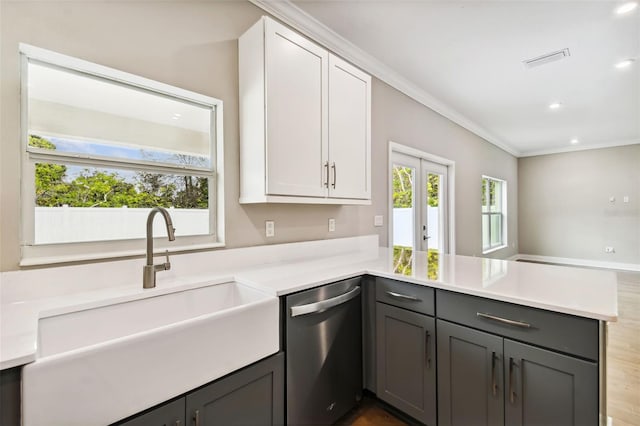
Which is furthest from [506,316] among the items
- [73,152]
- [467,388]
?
[73,152]

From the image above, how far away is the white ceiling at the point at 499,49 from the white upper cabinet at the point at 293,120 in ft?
1.88

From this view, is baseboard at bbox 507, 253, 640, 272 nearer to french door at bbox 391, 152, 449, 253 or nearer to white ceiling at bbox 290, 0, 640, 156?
white ceiling at bbox 290, 0, 640, 156

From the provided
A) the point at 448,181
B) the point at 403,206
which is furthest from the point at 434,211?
the point at 403,206

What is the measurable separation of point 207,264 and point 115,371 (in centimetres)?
88

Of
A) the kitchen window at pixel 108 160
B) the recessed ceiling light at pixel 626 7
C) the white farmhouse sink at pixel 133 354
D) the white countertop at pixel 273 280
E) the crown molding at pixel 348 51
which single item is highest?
the recessed ceiling light at pixel 626 7

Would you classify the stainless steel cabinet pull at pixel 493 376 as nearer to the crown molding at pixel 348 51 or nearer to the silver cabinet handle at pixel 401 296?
the silver cabinet handle at pixel 401 296

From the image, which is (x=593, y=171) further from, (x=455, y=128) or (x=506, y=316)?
(x=506, y=316)

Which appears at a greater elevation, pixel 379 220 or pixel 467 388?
pixel 379 220

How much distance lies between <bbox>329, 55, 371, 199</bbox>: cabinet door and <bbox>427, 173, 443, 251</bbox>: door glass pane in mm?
1917

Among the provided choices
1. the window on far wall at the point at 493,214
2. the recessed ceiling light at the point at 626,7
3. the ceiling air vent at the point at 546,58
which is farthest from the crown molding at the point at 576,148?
the recessed ceiling light at the point at 626,7

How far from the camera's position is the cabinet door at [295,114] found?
1748 millimetres

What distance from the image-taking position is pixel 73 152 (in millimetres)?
1384

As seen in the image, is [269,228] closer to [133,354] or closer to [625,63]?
[133,354]

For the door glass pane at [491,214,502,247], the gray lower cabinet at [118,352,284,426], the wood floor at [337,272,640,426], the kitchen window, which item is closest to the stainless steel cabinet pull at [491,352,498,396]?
the wood floor at [337,272,640,426]
